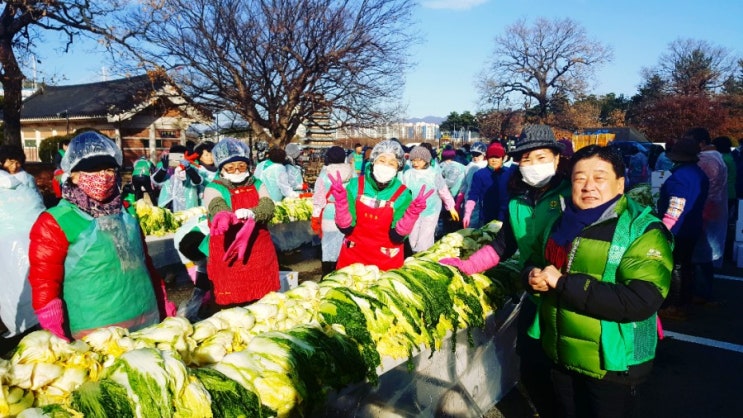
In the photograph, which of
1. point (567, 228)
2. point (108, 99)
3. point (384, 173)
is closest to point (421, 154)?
point (384, 173)

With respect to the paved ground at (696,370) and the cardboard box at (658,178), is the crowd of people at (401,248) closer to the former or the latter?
the paved ground at (696,370)

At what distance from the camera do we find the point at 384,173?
13.5ft

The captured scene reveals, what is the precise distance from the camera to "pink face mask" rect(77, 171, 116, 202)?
2670mm

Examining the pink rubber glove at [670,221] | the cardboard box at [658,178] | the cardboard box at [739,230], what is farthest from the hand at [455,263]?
the cardboard box at [658,178]

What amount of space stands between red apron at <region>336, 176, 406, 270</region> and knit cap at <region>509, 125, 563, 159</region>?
130cm

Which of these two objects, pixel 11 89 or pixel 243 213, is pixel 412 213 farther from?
pixel 11 89

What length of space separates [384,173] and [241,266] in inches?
55.1

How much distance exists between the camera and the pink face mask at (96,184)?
8.76 ft

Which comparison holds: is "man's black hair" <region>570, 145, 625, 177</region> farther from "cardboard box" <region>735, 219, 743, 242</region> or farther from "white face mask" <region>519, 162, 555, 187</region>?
"cardboard box" <region>735, 219, 743, 242</region>

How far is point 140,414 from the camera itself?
154 cm

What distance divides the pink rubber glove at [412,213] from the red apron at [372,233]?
107 mm

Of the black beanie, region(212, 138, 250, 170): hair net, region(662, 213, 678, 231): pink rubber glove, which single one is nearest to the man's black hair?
region(212, 138, 250, 170): hair net

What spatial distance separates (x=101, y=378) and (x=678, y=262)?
5892 mm

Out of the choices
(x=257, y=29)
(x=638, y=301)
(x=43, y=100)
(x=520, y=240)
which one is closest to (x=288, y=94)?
(x=257, y=29)
